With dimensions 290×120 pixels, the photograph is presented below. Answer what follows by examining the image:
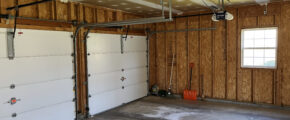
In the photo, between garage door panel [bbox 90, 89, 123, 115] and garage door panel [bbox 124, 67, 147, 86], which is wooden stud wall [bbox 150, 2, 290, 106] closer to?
garage door panel [bbox 124, 67, 147, 86]

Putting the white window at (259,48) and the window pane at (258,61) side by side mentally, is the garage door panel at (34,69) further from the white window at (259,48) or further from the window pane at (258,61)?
the window pane at (258,61)

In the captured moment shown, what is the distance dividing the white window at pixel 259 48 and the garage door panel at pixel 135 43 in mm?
2943

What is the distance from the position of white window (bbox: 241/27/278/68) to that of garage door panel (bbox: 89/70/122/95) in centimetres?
349

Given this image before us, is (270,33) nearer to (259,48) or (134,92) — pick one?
(259,48)

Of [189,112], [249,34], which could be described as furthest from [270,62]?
[189,112]

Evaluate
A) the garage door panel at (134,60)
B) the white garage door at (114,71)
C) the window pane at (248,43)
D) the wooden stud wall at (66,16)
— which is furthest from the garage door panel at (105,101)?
the window pane at (248,43)

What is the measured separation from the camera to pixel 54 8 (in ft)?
14.6

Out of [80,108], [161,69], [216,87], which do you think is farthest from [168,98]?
[80,108]

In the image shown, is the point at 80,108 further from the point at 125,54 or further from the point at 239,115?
the point at 239,115

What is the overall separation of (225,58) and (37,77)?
15.8ft

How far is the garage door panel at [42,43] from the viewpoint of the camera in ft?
12.7

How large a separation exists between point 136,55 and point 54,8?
3.03 m

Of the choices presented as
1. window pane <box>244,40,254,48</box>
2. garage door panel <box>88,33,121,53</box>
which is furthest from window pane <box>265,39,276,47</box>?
garage door panel <box>88,33,121,53</box>

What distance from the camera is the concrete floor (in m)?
5.10
